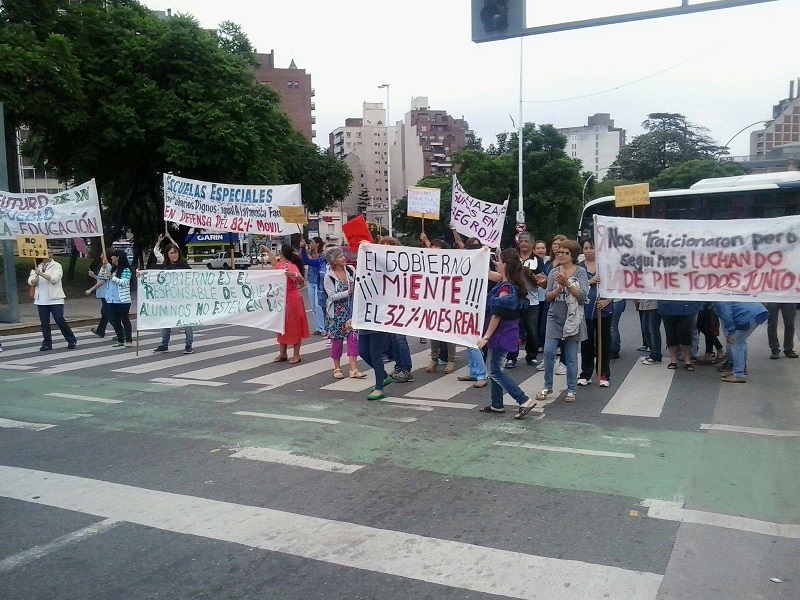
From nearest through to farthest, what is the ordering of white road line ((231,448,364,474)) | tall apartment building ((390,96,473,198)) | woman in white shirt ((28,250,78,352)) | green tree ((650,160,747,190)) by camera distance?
white road line ((231,448,364,474)) → woman in white shirt ((28,250,78,352)) → green tree ((650,160,747,190)) → tall apartment building ((390,96,473,198))

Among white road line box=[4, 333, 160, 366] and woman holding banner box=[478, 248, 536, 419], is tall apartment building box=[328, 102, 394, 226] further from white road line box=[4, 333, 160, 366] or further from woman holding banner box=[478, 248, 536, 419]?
woman holding banner box=[478, 248, 536, 419]

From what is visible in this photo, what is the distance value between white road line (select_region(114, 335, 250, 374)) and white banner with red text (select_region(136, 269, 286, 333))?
0.55 m

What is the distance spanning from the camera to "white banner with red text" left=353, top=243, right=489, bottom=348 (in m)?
8.65

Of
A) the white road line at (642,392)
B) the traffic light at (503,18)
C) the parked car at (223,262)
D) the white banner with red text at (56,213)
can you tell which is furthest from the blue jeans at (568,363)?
the parked car at (223,262)

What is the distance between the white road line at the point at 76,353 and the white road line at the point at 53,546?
8.05m

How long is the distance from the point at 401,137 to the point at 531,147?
90340 mm

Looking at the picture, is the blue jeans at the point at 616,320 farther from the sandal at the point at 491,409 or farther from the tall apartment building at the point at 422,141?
the tall apartment building at the point at 422,141

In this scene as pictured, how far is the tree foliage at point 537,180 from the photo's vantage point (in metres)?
48.5

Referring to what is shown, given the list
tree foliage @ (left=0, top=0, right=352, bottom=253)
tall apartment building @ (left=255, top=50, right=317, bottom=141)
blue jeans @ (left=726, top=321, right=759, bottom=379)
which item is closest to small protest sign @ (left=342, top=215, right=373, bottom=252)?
blue jeans @ (left=726, top=321, right=759, bottom=379)

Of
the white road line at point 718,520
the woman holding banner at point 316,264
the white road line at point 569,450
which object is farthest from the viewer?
the woman holding banner at point 316,264

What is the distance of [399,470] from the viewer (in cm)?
619

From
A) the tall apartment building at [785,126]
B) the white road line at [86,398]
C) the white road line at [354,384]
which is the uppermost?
the tall apartment building at [785,126]

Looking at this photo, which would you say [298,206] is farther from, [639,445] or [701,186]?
[701,186]

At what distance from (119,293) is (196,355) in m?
2.18
